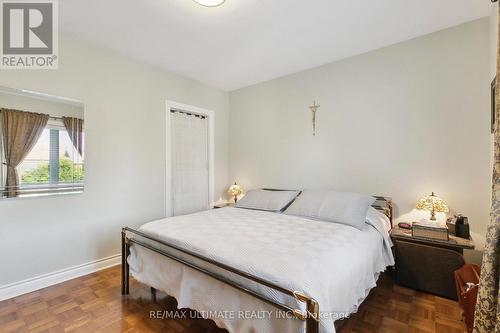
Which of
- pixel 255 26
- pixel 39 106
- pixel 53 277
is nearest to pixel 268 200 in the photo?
pixel 255 26

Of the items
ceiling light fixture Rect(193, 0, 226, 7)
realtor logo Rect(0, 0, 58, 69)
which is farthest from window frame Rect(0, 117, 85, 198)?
ceiling light fixture Rect(193, 0, 226, 7)

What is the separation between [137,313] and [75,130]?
2.02 m

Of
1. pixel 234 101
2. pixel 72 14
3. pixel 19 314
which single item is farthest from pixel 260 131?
pixel 19 314

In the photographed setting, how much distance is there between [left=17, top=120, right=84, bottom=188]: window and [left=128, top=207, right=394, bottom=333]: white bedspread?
1.21 metres

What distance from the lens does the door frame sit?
3.54m

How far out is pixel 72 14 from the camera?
227cm

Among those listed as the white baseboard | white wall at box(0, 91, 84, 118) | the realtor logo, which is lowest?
the white baseboard

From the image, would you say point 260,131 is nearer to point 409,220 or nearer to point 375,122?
point 375,122

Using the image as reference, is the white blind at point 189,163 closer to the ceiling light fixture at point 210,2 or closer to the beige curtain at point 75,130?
the beige curtain at point 75,130

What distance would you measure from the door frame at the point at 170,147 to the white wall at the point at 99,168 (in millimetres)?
77

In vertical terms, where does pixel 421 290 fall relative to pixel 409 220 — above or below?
below

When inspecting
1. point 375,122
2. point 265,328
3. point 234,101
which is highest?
point 234,101

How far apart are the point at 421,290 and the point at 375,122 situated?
6.04 feet

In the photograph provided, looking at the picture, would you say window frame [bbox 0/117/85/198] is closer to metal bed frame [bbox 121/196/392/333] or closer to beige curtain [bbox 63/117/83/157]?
beige curtain [bbox 63/117/83/157]
